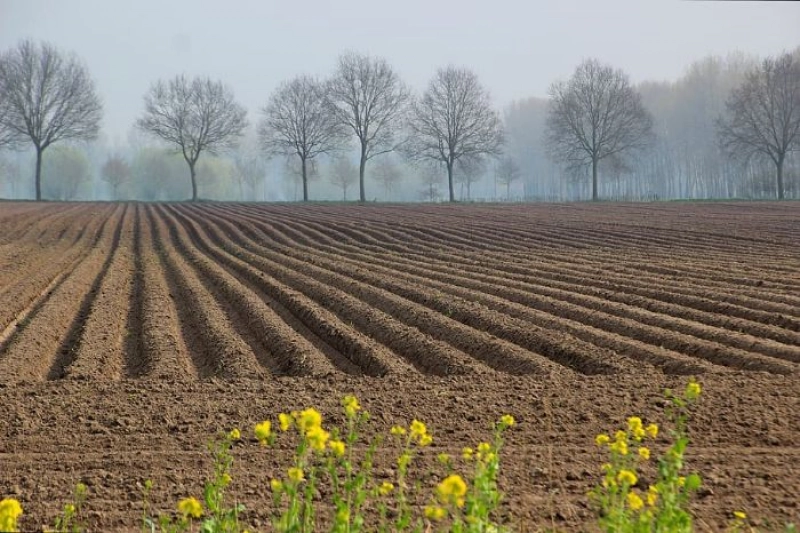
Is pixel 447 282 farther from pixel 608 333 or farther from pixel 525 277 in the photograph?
pixel 608 333

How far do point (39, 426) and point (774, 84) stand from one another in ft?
196

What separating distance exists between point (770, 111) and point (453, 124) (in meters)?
23.2

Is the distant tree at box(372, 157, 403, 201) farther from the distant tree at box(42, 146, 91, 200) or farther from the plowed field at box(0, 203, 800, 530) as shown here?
the plowed field at box(0, 203, 800, 530)

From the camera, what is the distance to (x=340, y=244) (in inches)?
989

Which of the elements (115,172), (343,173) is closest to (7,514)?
(115,172)

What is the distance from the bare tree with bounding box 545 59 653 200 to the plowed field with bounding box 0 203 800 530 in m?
40.8

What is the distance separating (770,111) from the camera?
55.9 meters

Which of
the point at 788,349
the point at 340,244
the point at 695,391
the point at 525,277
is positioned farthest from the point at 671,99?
the point at 695,391

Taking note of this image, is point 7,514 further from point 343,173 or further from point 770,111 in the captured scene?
point 343,173

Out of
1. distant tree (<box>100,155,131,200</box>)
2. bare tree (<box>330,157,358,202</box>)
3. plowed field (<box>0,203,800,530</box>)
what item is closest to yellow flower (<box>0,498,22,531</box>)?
plowed field (<box>0,203,800,530</box>)

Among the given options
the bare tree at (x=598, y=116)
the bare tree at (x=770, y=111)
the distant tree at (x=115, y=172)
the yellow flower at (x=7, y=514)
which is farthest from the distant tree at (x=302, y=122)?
the yellow flower at (x=7, y=514)

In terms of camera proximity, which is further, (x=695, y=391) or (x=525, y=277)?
(x=525, y=277)

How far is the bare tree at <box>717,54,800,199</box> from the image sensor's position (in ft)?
→ 179

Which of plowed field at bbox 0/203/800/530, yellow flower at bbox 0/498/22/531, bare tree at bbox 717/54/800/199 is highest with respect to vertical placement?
bare tree at bbox 717/54/800/199
